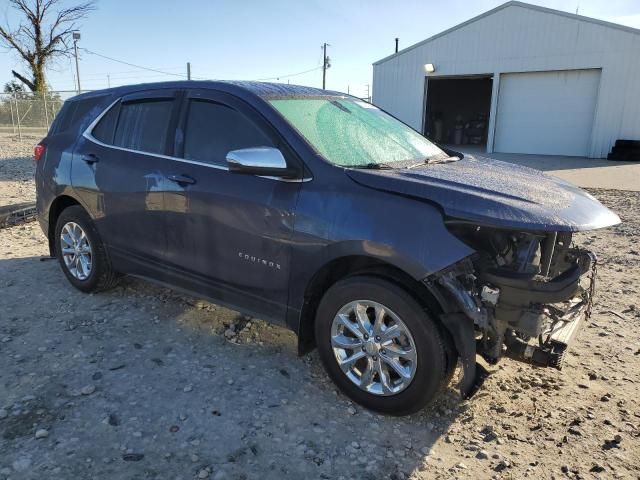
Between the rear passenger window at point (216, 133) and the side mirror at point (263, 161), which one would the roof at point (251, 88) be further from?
the side mirror at point (263, 161)

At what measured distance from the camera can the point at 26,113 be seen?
2608cm

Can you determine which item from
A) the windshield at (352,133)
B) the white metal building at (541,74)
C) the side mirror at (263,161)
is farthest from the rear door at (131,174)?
the white metal building at (541,74)

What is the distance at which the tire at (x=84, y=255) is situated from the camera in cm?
433

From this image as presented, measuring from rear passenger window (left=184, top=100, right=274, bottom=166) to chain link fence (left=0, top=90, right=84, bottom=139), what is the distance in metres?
25.4

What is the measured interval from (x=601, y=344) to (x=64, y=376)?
377cm

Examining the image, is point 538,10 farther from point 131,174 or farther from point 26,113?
point 26,113

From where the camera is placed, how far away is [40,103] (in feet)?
84.8

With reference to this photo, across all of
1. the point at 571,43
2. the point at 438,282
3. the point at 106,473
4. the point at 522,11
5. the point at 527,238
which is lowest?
the point at 106,473

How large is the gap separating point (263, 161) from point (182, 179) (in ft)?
2.72

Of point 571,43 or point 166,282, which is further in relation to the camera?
point 571,43

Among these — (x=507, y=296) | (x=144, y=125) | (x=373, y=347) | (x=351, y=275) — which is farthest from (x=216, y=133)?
(x=507, y=296)

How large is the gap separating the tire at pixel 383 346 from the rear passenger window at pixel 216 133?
114 centimetres

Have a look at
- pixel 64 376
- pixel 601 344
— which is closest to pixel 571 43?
pixel 601 344

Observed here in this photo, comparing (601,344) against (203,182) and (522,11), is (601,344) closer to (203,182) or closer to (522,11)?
(203,182)
